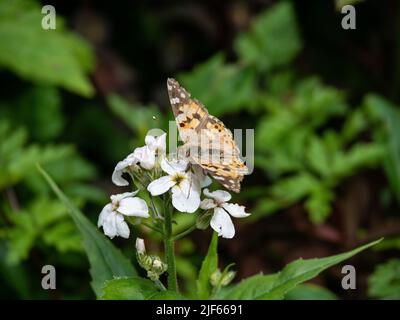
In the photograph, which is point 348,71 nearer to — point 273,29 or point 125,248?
point 273,29

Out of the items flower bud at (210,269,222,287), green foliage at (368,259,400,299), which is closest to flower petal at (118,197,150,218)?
flower bud at (210,269,222,287)

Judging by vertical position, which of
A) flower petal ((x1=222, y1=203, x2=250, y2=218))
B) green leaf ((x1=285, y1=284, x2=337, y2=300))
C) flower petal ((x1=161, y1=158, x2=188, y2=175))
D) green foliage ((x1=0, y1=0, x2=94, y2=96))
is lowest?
green leaf ((x1=285, y1=284, x2=337, y2=300))

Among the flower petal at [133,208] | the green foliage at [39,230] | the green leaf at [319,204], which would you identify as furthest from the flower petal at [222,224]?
the green leaf at [319,204]

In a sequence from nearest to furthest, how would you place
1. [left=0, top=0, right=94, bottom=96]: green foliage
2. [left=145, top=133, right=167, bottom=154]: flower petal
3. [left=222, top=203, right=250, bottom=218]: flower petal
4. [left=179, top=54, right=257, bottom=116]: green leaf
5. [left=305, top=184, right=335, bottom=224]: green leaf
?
[left=222, top=203, right=250, bottom=218]: flower petal
[left=145, top=133, right=167, bottom=154]: flower petal
[left=305, top=184, right=335, bottom=224]: green leaf
[left=0, top=0, right=94, bottom=96]: green foliage
[left=179, top=54, right=257, bottom=116]: green leaf

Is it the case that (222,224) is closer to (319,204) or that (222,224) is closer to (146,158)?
(146,158)

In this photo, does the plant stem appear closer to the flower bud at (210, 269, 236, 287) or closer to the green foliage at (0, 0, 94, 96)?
the flower bud at (210, 269, 236, 287)

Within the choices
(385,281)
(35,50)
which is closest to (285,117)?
(385,281)
